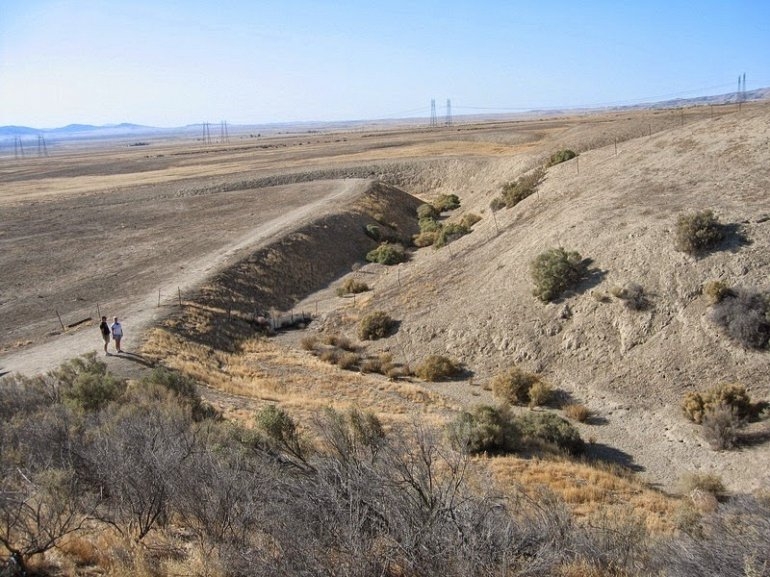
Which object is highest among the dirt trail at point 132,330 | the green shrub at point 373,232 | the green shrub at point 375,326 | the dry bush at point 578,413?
the green shrub at point 373,232

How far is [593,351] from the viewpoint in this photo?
68.9 ft

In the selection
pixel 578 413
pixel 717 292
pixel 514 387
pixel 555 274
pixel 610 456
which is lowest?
pixel 610 456

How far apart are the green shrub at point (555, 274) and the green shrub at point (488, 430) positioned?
8114 mm

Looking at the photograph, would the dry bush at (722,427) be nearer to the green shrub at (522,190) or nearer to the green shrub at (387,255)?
the green shrub at (522,190)

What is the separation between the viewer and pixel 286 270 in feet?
119

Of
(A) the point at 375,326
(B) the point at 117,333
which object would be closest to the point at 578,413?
(A) the point at 375,326

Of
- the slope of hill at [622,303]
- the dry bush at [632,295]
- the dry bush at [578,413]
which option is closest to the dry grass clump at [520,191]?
the slope of hill at [622,303]

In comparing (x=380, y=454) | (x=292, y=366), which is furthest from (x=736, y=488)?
(x=292, y=366)

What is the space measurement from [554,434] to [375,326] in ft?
38.9

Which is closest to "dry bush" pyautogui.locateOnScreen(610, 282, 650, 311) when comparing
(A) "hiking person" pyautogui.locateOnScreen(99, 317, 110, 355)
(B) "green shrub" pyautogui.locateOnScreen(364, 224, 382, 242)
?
(A) "hiking person" pyautogui.locateOnScreen(99, 317, 110, 355)

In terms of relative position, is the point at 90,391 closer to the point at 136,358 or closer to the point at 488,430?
the point at 136,358

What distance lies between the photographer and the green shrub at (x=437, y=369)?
74.3 ft

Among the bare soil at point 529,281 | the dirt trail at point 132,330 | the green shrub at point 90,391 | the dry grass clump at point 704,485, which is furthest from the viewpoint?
the dirt trail at point 132,330

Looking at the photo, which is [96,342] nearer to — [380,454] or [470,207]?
[380,454]
